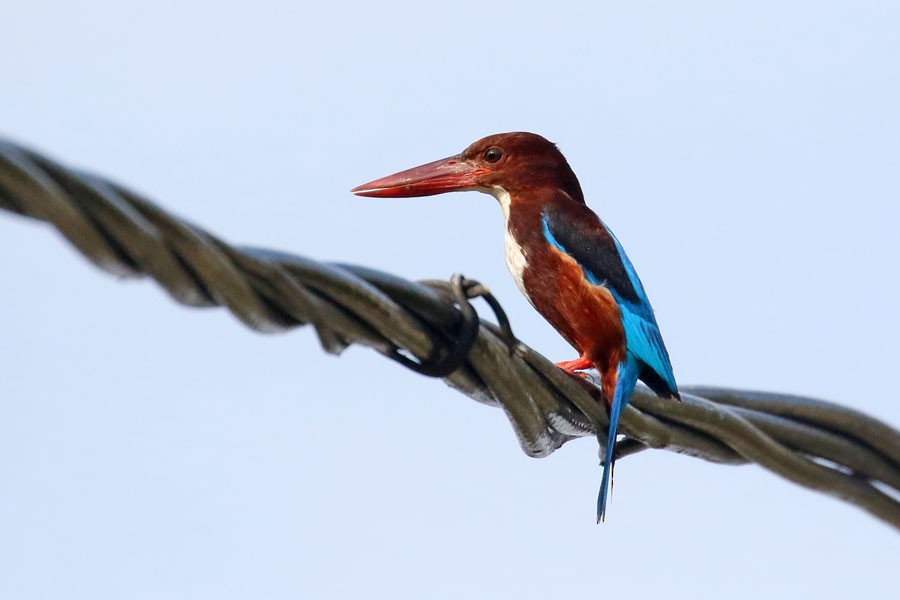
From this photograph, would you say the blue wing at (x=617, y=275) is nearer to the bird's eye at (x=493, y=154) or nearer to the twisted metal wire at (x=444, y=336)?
the bird's eye at (x=493, y=154)

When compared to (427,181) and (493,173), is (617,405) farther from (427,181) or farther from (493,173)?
(427,181)

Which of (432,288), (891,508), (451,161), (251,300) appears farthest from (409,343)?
(451,161)

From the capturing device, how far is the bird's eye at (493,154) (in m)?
4.89

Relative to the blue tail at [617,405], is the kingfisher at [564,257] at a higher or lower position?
higher

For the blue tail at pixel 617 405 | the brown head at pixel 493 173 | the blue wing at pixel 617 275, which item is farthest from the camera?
the brown head at pixel 493 173

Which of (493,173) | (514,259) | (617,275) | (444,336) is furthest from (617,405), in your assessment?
(493,173)

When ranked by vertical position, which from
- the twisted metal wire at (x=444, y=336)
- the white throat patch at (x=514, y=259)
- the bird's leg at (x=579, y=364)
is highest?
the white throat patch at (x=514, y=259)

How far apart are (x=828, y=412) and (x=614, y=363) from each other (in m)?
0.98

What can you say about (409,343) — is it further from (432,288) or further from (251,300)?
(251,300)

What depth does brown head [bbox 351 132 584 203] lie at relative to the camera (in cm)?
477

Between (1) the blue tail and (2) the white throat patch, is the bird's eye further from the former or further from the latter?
(1) the blue tail

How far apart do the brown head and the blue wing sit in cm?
33

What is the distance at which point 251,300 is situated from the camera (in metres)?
1.92

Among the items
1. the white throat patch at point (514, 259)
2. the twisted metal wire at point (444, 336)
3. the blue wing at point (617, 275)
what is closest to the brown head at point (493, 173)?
the white throat patch at point (514, 259)
